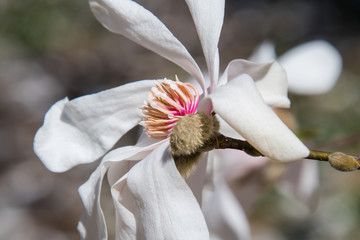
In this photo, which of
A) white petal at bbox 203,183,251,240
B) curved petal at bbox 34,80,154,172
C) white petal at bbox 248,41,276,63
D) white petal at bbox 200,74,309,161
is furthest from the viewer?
white petal at bbox 248,41,276,63

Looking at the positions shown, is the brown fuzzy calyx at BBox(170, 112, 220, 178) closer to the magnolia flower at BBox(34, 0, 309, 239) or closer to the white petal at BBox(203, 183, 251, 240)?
the magnolia flower at BBox(34, 0, 309, 239)

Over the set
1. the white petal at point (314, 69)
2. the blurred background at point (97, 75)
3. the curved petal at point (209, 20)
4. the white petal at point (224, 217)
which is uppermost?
the curved petal at point (209, 20)

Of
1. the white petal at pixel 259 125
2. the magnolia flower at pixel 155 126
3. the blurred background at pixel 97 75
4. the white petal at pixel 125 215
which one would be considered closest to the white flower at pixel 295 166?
the magnolia flower at pixel 155 126

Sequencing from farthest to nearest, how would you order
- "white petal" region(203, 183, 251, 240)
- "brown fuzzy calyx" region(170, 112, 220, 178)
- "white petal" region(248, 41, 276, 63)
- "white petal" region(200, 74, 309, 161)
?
"white petal" region(248, 41, 276, 63), "white petal" region(203, 183, 251, 240), "brown fuzzy calyx" region(170, 112, 220, 178), "white petal" region(200, 74, 309, 161)

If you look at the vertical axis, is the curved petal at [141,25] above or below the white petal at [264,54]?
above

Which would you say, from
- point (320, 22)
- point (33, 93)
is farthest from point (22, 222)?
point (320, 22)

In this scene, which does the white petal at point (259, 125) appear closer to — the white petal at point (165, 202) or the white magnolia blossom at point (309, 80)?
the white petal at point (165, 202)

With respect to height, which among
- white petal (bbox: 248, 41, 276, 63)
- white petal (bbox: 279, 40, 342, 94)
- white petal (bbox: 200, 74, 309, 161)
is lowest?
white petal (bbox: 279, 40, 342, 94)

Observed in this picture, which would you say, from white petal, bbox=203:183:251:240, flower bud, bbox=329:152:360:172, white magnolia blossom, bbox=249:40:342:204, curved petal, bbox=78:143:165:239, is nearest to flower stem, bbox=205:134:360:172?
flower bud, bbox=329:152:360:172
